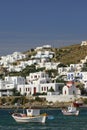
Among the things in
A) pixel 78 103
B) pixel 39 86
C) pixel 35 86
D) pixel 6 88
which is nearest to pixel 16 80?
pixel 6 88

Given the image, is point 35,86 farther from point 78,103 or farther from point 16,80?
point 78,103

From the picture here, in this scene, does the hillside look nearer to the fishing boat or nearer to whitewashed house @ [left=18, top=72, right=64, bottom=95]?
whitewashed house @ [left=18, top=72, right=64, bottom=95]

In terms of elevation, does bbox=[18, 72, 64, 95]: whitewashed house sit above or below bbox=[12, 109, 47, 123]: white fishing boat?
above

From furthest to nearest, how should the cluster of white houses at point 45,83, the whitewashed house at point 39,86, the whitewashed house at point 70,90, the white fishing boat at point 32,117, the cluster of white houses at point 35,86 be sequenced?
the whitewashed house at point 39,86 → the cluster of white houses at point 45,83 → the cluster of white houses at point 35,86 → the whitewashed house at point 70,90 → the white fishing boat at point 32,117

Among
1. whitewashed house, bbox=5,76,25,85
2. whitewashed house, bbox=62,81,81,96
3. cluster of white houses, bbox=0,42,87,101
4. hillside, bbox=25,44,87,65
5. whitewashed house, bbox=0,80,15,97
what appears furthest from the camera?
hillside, bbox=25,44,87,65

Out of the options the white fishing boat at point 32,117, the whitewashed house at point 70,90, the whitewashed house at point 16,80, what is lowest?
the white fishing boat at point 32,117

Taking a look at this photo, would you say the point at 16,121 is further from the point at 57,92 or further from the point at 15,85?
the point at 15,85

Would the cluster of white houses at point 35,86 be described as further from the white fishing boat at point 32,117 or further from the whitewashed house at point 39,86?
the white fishing boat at point 32,117

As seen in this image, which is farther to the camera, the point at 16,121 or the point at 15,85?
the point at 15,85

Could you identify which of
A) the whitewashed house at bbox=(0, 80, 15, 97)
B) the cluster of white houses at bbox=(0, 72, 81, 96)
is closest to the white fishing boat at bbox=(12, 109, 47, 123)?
the cluster of white houses at bbox=(0, 72, 81, 96)

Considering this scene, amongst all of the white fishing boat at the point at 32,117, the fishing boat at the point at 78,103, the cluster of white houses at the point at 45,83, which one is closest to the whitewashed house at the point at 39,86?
the cluster of white houses at the point at 45,83

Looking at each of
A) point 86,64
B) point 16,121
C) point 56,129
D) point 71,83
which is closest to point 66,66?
point 86,64

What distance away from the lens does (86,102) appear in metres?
128

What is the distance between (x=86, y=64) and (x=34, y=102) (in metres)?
39.3
